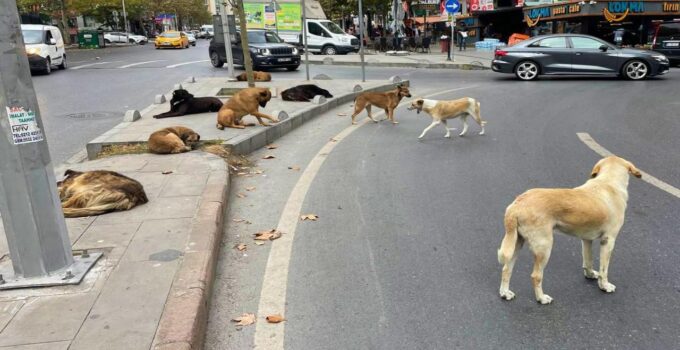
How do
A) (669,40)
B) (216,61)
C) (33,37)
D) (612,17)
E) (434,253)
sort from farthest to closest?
(612,17)
(216,61)
(33,37)
(669,40)
(434,253)

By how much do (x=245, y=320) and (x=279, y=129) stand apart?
245 inches

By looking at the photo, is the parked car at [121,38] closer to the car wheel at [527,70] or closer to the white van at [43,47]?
the white van at [43,47]

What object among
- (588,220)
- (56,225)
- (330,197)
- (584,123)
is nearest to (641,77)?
(584,123)

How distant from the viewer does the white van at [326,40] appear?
3100 centimetres

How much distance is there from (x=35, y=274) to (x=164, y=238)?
0.98m

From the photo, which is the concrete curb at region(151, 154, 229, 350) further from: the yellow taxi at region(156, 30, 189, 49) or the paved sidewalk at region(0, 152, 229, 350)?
the yellow taxi at region(156, 30, 189, 49)

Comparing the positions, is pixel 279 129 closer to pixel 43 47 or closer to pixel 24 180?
pixel 24 180

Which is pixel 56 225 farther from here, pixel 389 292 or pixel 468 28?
pixel 468 28

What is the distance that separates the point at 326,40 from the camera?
31109 millimetres

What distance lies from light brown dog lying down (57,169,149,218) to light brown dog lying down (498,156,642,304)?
11.2 ft

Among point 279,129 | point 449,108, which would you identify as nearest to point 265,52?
point 279,129

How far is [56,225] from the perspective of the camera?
3.58 meters

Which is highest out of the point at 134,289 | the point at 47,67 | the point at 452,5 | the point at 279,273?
the point at 452,5

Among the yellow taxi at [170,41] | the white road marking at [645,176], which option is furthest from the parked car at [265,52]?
the yellow taxi at [170,41]
